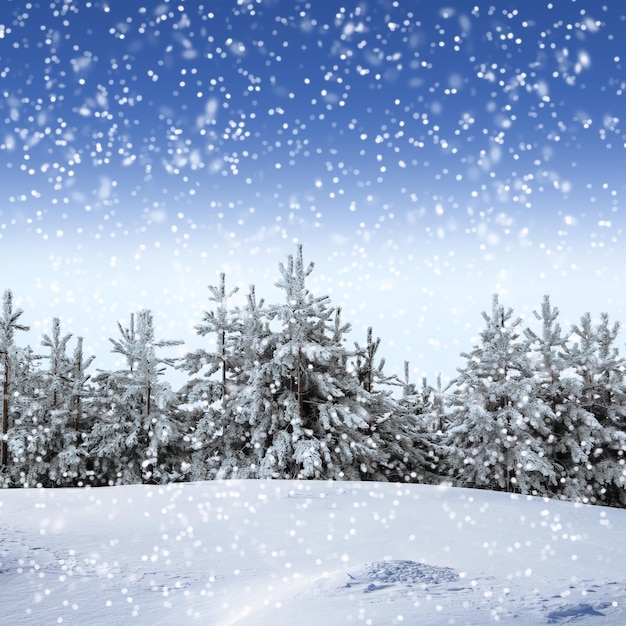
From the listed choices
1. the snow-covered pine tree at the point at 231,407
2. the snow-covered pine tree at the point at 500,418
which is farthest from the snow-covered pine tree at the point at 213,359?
the snow-covered pine tree at the point at 500,418

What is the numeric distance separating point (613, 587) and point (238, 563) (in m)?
3.75

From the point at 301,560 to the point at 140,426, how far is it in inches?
687

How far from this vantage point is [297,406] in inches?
784

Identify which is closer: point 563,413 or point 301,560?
point 301,560

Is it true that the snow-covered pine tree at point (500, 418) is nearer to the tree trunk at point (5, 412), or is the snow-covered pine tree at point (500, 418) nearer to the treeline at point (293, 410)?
the treeline at point (293, 410)

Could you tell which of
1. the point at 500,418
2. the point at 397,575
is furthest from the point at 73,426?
the point at 397,575

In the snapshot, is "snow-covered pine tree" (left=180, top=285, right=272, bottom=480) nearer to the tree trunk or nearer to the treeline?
the treeline

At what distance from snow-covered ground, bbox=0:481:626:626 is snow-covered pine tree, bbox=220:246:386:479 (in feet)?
28.6

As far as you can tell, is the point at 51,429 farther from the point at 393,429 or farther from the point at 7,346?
the point at 393,429

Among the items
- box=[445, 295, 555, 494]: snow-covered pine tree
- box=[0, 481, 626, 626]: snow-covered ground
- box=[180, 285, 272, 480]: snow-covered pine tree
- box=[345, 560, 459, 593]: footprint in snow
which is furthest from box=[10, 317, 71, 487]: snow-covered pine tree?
box=[345, 560, 459, 593]: footprint in snow

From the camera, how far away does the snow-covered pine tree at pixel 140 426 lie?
21656 millimetres

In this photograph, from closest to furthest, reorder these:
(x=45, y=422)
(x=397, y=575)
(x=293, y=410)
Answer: (x=397, y=575) → (x=293, y=410) → (x=45, y=422)

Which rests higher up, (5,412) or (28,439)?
(5,412)

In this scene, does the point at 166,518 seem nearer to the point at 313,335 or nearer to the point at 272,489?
the point at 272,489
